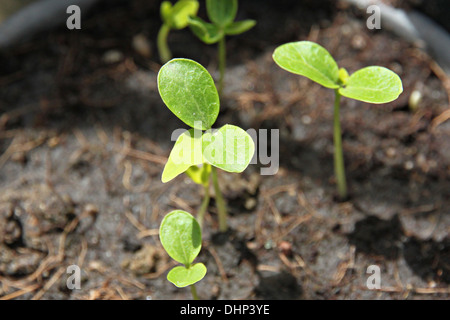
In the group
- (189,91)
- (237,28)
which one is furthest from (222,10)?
(189,91)

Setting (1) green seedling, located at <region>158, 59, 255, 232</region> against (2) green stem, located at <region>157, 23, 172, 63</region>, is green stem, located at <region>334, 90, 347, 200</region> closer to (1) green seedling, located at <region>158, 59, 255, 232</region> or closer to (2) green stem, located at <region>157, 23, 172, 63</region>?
(1) green seedling, located at <region>158, 59, 255, 232</region>

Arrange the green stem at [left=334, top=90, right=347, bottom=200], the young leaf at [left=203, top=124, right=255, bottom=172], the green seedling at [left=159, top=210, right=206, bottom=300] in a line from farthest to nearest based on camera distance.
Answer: the green stem at [left=334, top=90, right=347, bottom=200], the green seedling at [left=159, top=210, right=206, bottom=300], the young leaf at [left=203, top=124, right=255, bottom=172]

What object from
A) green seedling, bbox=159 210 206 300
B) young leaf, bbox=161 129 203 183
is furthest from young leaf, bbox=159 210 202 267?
young leaf, bbox=161 129 203 183

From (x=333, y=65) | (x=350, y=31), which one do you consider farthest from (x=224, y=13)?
(x=350, y=31)

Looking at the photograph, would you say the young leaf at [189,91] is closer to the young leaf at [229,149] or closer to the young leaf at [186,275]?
the young leaf at [229,149]

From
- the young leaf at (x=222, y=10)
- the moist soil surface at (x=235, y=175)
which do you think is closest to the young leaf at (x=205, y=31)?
the young leaf at (x=222, y=10)

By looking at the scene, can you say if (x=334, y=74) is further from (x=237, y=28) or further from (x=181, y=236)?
(x=181, y=236)
